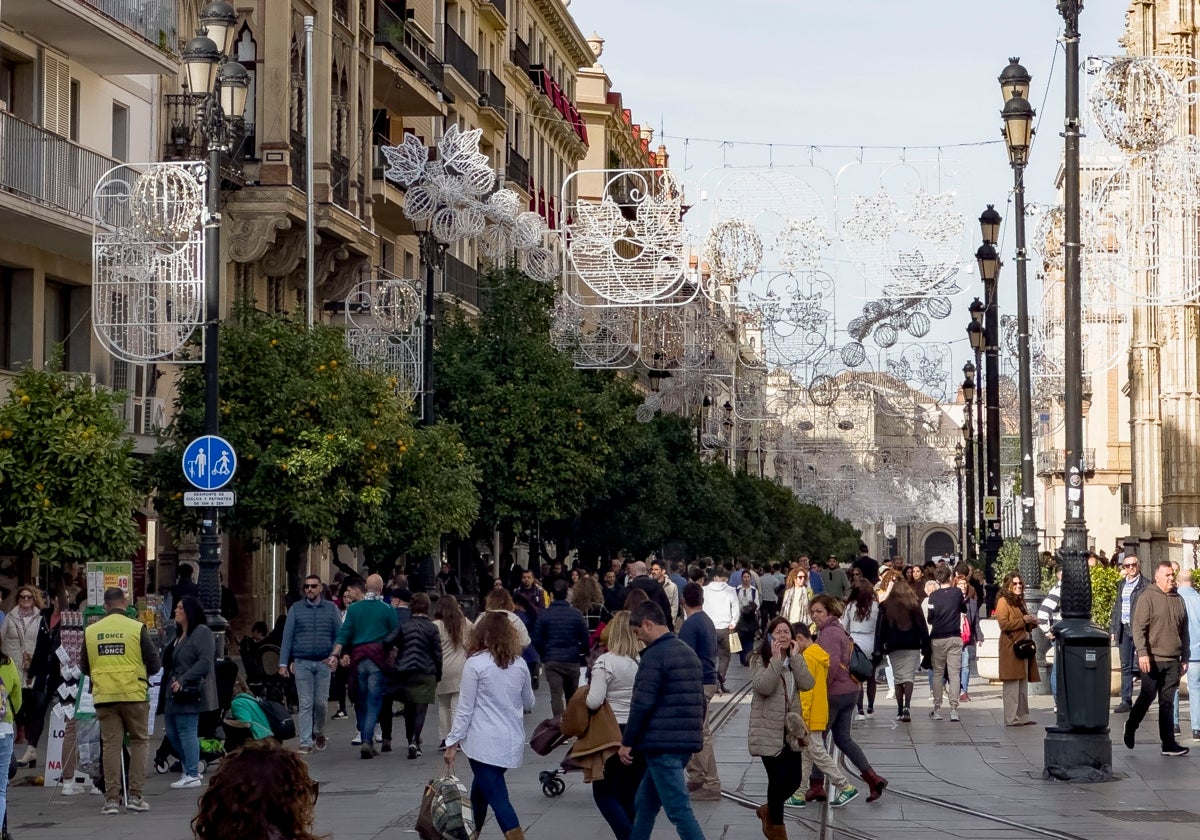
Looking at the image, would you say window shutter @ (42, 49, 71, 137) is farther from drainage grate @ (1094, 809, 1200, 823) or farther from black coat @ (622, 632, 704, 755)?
black coat @ (622, 632, 704, 755)

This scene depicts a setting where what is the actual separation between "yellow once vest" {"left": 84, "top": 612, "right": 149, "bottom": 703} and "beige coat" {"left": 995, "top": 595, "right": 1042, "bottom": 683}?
9718 mm

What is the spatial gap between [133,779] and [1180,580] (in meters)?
10.0

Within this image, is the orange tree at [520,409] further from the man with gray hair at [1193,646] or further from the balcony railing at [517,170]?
the man with gray hair at [1193,646]

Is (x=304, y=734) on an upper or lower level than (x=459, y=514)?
lower

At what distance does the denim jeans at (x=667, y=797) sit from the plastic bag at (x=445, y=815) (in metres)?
1.44

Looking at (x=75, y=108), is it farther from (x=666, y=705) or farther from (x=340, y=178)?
(x=666, y=705)

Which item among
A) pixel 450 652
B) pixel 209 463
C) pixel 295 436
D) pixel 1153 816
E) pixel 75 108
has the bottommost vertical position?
pixel 1153 816

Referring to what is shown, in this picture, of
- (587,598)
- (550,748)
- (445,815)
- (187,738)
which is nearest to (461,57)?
(587,598)

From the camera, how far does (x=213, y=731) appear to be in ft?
58.1

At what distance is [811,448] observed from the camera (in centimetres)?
8369

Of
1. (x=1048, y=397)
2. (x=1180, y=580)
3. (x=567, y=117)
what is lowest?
(x=1180, y=580)

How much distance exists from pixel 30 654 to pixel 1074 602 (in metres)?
9.00

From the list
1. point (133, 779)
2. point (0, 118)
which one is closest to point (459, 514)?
point (0, 118)

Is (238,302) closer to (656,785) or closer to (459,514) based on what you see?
(459,514)
